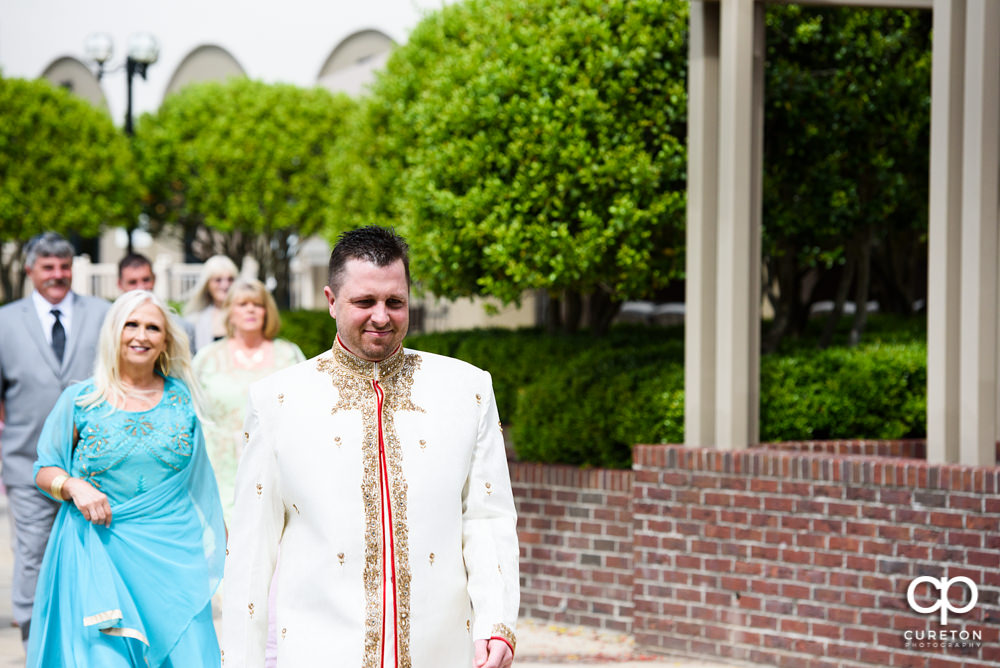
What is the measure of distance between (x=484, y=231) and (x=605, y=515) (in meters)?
2.64

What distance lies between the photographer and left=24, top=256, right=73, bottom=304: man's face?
712 cm

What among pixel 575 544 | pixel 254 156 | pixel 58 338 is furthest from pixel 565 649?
pixel 254 156

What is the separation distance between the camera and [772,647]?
7.22 meters

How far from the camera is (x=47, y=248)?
7.14 meters

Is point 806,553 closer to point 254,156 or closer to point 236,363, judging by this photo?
point 236,363

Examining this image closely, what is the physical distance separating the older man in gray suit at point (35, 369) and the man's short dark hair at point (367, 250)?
147 inches

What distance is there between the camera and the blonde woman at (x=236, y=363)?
766 cm

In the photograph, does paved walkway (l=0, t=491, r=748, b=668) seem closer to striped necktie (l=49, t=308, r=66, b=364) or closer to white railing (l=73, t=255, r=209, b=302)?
Answer: striped necktie (l=49, t=308, r=66, b=364)

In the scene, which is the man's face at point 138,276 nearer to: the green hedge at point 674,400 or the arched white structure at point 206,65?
the green hedge at point 674,400

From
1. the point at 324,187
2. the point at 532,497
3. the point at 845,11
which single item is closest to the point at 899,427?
the point at 532,497

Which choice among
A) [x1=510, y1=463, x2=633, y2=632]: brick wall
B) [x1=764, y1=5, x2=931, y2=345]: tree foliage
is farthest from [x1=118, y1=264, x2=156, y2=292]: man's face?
[x1=764, y1=5, x2=931, y2=345]: tree foliage

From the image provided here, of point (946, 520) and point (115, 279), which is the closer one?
point (946, 520)

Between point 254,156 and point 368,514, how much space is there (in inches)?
1216

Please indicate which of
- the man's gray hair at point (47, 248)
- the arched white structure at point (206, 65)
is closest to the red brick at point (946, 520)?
the man's gray hair at point (47, 248)
